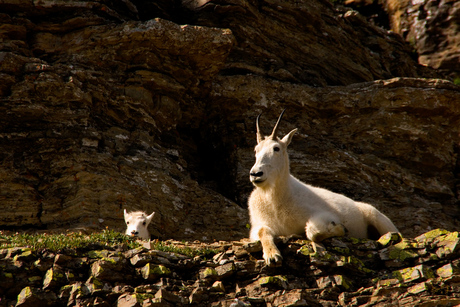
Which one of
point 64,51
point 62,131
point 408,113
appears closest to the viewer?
point 62,131

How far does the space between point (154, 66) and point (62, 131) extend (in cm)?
381

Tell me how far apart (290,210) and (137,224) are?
162 inches

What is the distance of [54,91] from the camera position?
48.5 ft

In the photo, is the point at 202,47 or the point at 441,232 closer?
the point at 441,232

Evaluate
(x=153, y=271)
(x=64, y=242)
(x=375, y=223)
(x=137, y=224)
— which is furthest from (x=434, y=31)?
(x=64, y=242)

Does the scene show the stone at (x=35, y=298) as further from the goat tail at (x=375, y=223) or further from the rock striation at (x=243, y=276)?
the goat tail at (x=375, y=223)

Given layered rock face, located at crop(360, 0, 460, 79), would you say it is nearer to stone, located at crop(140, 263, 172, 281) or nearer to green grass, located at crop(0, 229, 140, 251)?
green grass, located at crop(0, 229, 140, 251)

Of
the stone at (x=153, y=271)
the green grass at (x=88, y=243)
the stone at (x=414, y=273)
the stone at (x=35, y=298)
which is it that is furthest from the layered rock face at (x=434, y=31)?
the stone at (x=35, y=298)

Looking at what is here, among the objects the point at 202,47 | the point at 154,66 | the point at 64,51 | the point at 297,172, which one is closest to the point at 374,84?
the point at 297,172

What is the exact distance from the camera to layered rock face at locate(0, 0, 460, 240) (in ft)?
46.4

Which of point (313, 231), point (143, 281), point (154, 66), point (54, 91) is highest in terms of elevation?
point (154, 66)

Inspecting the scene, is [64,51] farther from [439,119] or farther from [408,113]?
[439,119]

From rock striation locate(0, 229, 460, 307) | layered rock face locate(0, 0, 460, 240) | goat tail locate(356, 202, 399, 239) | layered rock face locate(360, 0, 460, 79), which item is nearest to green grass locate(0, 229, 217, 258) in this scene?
rock striation locate(0, 229, 460, 307)

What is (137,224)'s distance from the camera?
12.2 m
